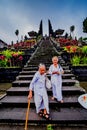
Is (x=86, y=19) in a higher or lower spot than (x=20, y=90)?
higher

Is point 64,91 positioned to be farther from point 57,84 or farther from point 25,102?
point 25,102

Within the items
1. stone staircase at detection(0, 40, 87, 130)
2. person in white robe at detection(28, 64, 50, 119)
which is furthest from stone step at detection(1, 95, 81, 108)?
person in white robe at detection(28, 64, 50, 119)

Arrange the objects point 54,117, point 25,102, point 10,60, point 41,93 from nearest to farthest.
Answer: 1. point 54,117
2. point 41,93
3. point 25,102
4. point 10,60

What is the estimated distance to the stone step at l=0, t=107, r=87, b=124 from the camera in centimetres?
588

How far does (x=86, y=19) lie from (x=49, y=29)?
9.99 meters

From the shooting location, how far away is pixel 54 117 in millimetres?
6113

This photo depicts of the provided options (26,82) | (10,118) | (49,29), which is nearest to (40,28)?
(49,29)

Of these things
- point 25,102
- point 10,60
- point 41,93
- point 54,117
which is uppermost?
point 10,60

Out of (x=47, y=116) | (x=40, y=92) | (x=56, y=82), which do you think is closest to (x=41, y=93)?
(x=40, y=92)

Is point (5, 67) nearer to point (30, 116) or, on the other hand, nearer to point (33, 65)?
point (33, 65)

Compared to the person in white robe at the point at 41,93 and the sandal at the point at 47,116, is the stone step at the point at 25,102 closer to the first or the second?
the person in white robe at the point at 41,93

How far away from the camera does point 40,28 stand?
5694 cm

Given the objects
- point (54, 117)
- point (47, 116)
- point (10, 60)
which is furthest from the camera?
point (10, 60)

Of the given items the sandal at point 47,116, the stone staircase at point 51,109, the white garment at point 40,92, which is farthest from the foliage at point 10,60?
the sandal at point 47,116
